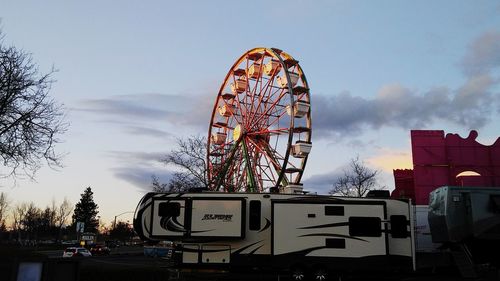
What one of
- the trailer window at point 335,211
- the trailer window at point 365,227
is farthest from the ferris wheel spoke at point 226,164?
the trailer window at point 365,227

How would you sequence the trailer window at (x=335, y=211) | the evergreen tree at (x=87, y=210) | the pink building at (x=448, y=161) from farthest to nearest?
the evergreen tree at (x=87, y=210)
the pink building at (x=448, y=161)
the trailer window at (x=335, y=211)

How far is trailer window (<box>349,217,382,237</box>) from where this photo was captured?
53.0ft

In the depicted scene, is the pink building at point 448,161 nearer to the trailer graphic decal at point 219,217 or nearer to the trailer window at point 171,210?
the trailer graphic decal at point 219,217

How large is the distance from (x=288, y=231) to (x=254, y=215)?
1.35m

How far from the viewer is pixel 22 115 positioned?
15945 mm

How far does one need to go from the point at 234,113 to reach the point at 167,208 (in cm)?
2176

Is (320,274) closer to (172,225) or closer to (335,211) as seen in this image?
(335,211)

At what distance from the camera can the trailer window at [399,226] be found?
1622 cm

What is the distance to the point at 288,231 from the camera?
16109mm

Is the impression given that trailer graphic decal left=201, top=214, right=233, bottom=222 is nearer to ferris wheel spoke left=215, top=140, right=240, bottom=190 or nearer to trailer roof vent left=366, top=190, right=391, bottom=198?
trailer roof vent left=366, top=190, right=391, bottom=198

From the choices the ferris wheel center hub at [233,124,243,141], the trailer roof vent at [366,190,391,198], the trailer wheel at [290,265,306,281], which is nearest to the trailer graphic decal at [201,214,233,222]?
the trailer wheel at [290,265,306,281]

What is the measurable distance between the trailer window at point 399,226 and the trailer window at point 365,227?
488 millimetres

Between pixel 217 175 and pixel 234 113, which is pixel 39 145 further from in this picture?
pixel 234 113

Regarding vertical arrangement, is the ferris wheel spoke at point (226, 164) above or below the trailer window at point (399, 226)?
above
